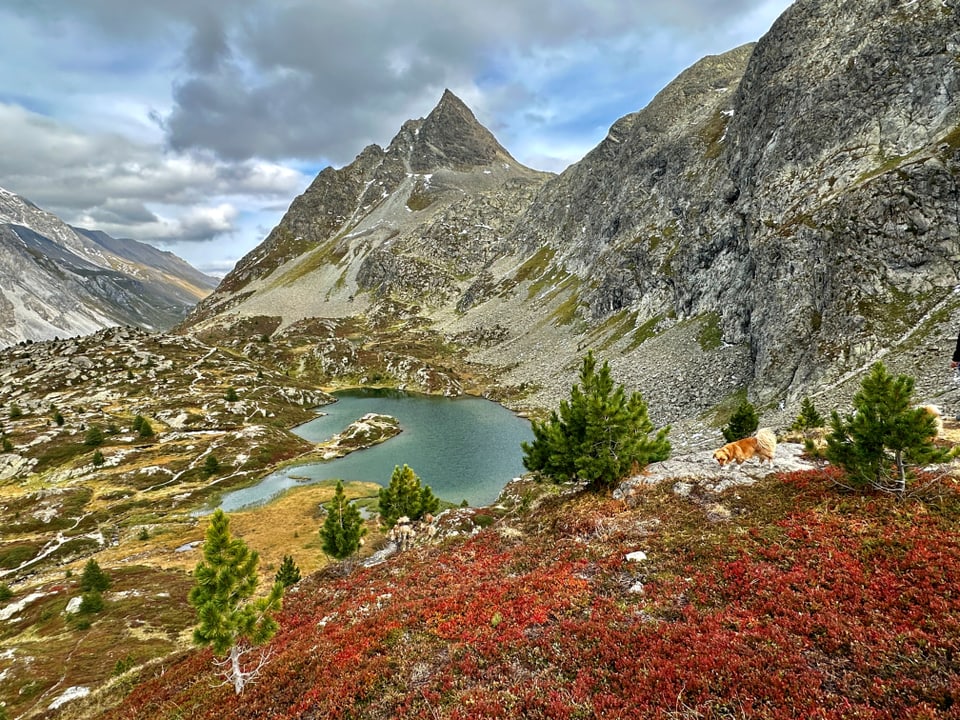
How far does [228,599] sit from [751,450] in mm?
25180

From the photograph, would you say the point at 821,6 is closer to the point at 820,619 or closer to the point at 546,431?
the point at 546,431

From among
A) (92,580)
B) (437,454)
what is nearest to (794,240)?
(437,454)

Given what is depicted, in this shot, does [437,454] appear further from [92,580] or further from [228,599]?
[228,599]

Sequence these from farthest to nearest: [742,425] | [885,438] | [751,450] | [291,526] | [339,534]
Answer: [291,526] < [742,425] < [339,534] < [751,450] < [885,438]

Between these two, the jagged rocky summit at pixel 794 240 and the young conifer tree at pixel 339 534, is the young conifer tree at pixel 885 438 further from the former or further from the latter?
the young conifer tree at pixel 339 534

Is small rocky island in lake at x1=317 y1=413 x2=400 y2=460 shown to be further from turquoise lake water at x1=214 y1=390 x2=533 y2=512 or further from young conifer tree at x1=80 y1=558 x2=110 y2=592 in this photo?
young conifer tree at x1=80 y1=558 x2=110 y2=592

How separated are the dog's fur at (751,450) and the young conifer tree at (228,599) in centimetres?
2250

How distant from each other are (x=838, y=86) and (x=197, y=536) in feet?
406

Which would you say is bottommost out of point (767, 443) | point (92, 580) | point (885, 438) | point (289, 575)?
point (92, 580)

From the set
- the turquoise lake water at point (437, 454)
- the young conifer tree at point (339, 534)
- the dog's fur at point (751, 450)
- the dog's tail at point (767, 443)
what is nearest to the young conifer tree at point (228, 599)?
the dog's fur at point (751, 450)

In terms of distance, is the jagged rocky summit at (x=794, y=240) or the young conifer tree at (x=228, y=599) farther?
the jagged rocky summit at (x=794, y=240)

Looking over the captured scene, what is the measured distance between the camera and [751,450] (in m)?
24.0

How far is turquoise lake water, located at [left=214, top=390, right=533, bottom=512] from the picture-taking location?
71.2 m

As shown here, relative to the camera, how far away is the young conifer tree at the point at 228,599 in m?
13.5
